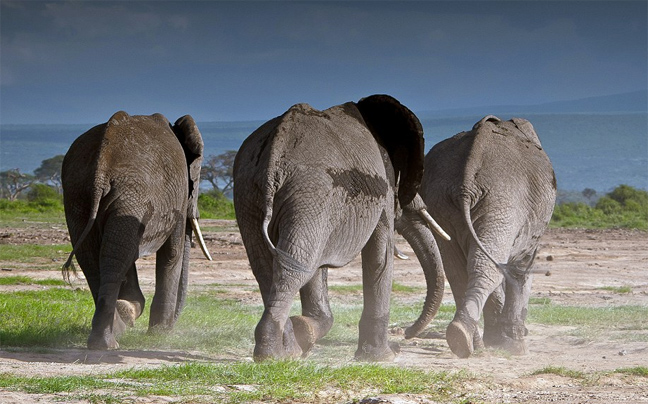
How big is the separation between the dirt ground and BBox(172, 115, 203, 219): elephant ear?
2410mm

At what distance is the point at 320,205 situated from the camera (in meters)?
7.02

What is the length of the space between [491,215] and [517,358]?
4.07 feet

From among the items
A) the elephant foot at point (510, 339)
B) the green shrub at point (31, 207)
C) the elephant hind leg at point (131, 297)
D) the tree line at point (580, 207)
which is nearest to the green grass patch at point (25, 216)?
the green shrub at point (31, 207)

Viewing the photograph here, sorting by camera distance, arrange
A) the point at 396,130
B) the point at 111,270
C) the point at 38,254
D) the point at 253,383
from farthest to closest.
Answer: the point at 38,254 < the point at 396,130 < the point at 111,270 < the point at 253,383

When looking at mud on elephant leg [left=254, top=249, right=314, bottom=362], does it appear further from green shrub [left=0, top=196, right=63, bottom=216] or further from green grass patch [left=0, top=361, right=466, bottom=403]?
green shrub [left=0, top=196, right=63, bottom=216]

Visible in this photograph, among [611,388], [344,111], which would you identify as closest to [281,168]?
[344,111]

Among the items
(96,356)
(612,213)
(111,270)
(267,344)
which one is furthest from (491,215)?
(612,213)

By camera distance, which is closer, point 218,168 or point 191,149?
point 191,149

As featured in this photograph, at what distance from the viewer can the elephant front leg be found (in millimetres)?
8156

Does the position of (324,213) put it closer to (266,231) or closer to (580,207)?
(266,231)

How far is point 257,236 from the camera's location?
23.6 feet

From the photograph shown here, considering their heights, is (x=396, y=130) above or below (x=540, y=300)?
above

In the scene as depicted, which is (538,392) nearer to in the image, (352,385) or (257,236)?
(352,385)

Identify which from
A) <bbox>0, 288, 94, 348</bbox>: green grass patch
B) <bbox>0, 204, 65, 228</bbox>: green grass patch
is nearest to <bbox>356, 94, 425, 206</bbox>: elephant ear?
<bbox>0, 288, 94, 348</bbox>: green grass patch
